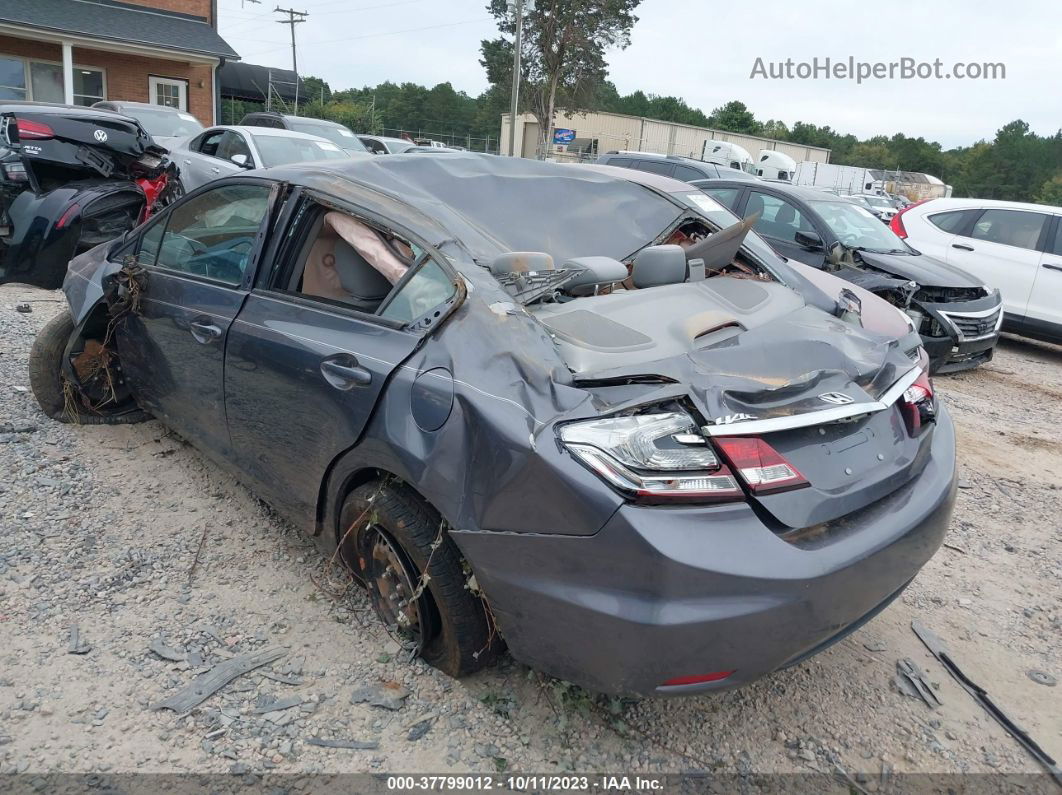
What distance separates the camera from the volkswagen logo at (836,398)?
7.18 ft

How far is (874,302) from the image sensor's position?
3520 millimetres

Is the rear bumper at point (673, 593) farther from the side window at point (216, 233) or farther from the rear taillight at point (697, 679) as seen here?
the side window at point (216, 233)

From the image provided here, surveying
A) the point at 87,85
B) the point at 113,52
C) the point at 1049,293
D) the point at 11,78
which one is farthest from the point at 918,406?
the point at 87,85

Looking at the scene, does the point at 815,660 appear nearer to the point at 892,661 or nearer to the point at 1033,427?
the point at 892,661

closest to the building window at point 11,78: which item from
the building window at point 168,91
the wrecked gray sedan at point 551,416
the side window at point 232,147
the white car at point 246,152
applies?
the building window at point 168,91

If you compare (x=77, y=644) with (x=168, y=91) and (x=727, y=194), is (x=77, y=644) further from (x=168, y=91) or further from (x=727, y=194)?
(x=168, y=91)

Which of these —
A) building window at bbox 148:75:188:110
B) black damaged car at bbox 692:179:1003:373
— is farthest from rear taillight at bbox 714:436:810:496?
building window at bbox 148:75:188:110

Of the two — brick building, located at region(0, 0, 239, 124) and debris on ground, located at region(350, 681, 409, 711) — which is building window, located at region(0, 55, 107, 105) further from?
debris on ground, located at region(350, 681, 409, 711)

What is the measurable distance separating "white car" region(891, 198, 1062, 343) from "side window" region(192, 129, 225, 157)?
8.71 metres

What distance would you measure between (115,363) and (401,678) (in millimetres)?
2775

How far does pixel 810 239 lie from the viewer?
730cm

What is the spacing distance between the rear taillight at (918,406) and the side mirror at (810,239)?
4.89 m

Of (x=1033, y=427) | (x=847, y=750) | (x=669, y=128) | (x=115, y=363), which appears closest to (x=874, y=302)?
(x=847, y=750)

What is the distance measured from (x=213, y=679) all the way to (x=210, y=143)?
9394mm
